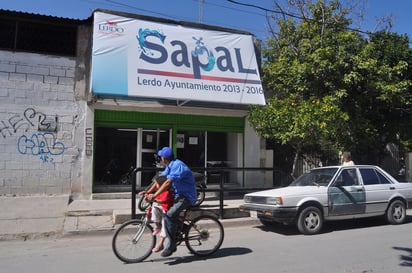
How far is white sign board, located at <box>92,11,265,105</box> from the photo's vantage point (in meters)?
11.7

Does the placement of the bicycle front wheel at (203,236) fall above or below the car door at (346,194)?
below

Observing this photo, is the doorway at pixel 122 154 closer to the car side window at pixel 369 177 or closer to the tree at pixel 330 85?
the tree at pixel 330 85

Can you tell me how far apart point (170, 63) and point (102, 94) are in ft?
7.81

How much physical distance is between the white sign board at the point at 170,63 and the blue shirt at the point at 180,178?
5.55m

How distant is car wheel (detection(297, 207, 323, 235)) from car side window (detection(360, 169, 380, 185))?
1.70 metres

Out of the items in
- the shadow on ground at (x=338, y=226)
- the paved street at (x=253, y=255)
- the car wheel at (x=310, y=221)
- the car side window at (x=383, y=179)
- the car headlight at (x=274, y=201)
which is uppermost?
the car side window at (x=383, y=179)

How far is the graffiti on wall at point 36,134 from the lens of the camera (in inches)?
460

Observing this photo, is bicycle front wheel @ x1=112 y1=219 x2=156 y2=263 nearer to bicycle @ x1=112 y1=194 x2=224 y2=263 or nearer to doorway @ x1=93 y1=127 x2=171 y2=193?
bicycle @ x1=112 y1=194 x2=224 y2=263

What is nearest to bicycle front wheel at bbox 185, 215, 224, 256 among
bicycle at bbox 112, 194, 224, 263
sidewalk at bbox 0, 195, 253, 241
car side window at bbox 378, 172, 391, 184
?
bicycle at bbox 112, 194, 224, 263

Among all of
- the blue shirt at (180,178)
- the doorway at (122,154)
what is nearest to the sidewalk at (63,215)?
the doorway at (122,154)

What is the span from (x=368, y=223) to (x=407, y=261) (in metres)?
4.00

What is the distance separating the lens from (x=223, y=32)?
13883mm

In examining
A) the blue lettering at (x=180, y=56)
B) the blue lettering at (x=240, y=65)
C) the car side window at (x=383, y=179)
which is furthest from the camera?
the blue lettering at (x=240, y=65)

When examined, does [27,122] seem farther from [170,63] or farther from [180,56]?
→ [180,56]
